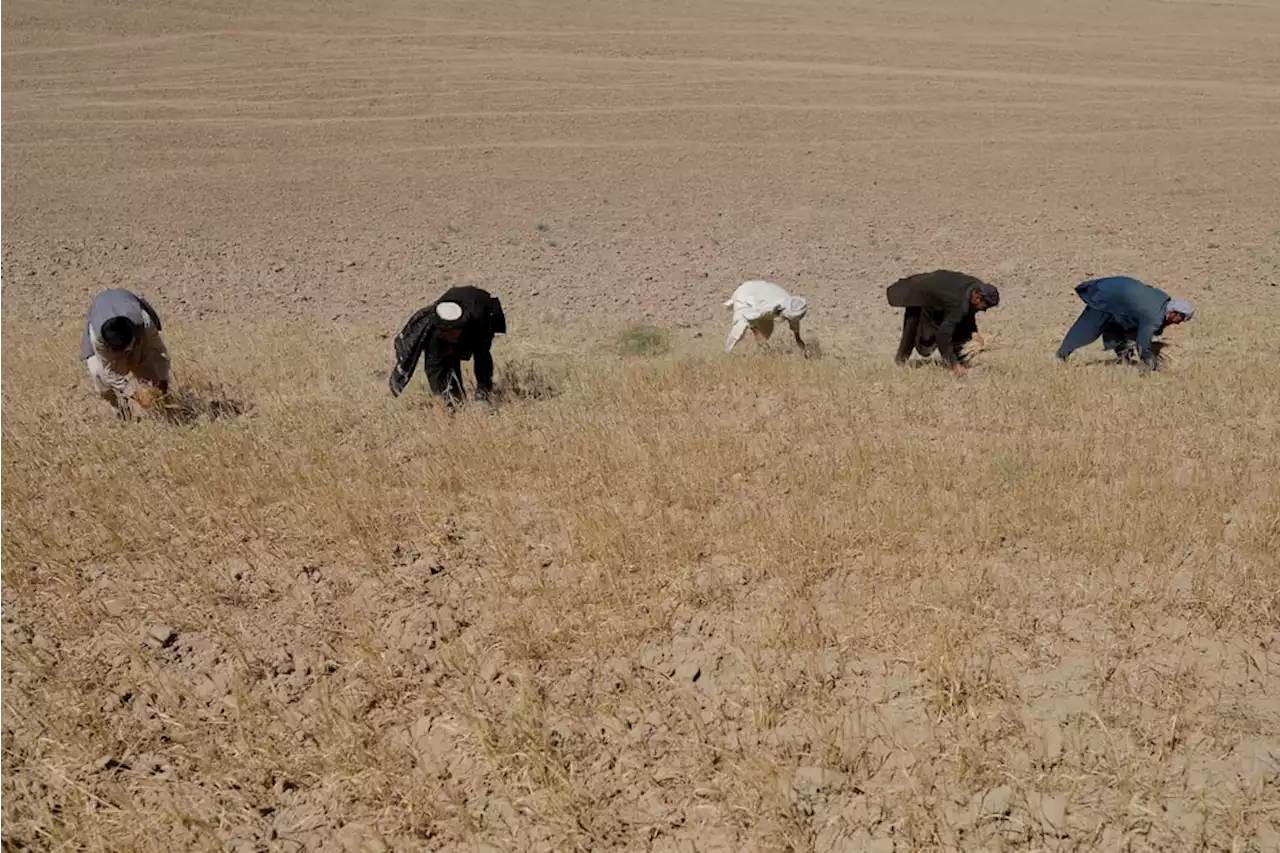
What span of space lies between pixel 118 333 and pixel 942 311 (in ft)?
19.7

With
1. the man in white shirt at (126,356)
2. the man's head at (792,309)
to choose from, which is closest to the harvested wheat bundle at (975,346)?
the man's head at (792,309)

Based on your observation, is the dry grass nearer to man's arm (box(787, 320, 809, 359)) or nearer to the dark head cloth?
the dark head cloth

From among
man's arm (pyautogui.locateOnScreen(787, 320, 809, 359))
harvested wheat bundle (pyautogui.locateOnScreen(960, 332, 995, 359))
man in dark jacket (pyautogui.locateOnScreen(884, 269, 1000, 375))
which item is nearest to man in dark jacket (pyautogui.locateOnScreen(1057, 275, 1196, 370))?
man in dark jacket (pyautogui.locateOnScreen(884, 269, 1000, 375))

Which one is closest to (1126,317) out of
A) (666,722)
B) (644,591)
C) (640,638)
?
(644,591)

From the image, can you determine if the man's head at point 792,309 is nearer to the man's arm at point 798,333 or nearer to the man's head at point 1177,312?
the man's arm at point 798,333

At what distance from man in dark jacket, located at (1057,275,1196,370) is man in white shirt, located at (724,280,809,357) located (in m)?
2.30

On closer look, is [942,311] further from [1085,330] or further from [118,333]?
[118,333]

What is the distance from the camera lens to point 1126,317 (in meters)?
7.90

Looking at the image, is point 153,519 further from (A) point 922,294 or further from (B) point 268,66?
(B) point 268,66

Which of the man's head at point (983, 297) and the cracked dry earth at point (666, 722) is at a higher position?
the man's head at point (983, 297)

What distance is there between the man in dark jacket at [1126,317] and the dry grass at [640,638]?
222cm

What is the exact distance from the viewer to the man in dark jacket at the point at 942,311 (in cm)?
762

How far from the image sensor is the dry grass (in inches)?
115

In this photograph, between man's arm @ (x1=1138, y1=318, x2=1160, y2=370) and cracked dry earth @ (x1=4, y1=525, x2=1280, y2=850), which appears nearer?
cracked dry earth @ (x1=4, y1=525, x2=1280, y2=850)
